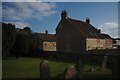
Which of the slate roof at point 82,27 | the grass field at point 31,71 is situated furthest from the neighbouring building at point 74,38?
the grass field at point 31,71

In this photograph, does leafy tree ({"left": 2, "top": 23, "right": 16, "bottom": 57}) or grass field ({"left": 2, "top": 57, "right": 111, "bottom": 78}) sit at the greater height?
leafy tree ({"left": 2, "top": 23, "right": 16, "bottom": 57})

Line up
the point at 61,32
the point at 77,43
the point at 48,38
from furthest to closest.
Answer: the point at 48,38
the point at 61,32
the point at 77,43

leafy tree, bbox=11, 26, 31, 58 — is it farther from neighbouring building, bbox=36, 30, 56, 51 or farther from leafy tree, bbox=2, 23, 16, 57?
neighbouring building, bbox=36, 30, 56, 51

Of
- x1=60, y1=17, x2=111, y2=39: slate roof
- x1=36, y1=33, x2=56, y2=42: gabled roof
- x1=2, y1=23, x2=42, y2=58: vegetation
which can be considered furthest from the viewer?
x1=36, y1=33, x2=56, y2=42: gabled roof

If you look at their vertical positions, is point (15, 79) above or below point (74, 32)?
below

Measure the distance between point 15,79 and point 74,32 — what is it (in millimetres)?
34778

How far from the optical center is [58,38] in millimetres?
50844

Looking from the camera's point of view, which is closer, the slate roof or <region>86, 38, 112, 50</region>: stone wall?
<region>86, 38, 112, 50</region>: stone wall

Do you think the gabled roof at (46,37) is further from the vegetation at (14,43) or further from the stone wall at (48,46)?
the vegetation at (14,43)

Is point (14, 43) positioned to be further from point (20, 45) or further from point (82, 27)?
point (82, 27)

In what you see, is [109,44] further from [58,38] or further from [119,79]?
[119,79]

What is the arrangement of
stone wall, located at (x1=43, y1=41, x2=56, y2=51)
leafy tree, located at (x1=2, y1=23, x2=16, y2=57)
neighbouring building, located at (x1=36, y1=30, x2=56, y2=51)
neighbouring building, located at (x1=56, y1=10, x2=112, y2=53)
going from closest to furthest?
leafy tree, located at (x1=2, y1=23, x2=16, y2=57), neighbouring building, located at (x1=56, y1=10, x2=112, y2=53), neighbouring building, located at (x1=36, y1=30, x2=56, y2=51), stone wall, located at (x1=43, y1=41, x2=56, y2=51)

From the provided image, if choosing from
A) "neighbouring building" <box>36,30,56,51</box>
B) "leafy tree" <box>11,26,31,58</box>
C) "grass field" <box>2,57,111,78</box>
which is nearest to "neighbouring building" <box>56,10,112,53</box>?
"leafy tree" <box>11,26,31,58</box>

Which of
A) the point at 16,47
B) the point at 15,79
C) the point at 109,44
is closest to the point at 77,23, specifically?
the point at 109,44
